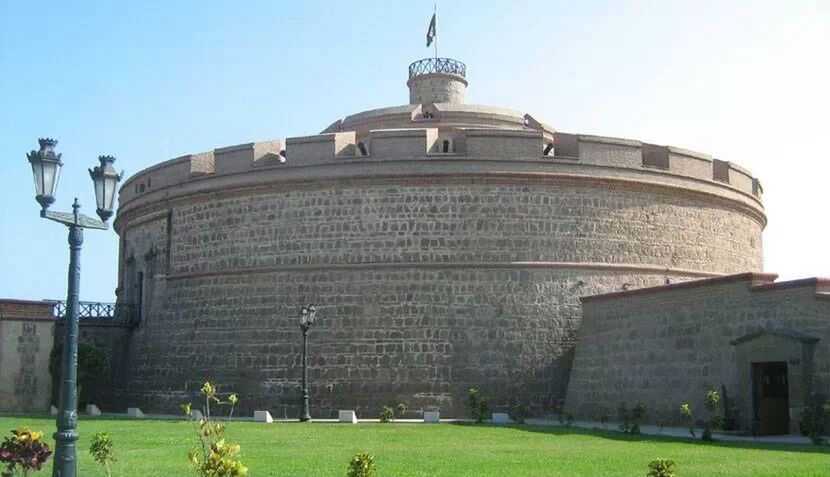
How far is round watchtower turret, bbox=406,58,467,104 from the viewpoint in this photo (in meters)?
27.9

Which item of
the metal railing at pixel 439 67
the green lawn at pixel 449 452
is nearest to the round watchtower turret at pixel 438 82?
the metal railing at pixel 439 67

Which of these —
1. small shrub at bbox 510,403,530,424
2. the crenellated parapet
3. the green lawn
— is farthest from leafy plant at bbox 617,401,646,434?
the crenellated parapet

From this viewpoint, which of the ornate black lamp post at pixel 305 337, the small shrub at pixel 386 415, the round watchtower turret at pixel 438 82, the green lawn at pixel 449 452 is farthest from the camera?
the round watchtower turret at pixel 438 82

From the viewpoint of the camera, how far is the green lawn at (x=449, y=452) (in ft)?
34.3

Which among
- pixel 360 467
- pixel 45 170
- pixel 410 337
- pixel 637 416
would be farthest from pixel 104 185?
pixel 410 337

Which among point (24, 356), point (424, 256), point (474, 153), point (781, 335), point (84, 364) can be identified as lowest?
point (84, 364)

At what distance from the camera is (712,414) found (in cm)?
1666

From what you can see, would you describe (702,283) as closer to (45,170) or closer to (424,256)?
(424,256)

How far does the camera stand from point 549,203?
21.3 metres

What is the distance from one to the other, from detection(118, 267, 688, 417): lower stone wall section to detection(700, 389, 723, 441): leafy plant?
15.0 ft

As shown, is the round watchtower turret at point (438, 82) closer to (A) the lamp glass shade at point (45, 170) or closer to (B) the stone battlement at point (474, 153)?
(B) the stone battlement at point (474, 153)

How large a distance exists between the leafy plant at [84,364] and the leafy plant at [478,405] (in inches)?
380

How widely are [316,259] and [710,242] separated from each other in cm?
899

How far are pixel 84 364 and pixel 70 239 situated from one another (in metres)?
15.5
